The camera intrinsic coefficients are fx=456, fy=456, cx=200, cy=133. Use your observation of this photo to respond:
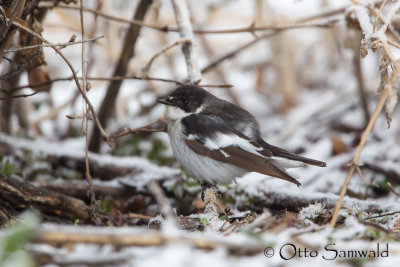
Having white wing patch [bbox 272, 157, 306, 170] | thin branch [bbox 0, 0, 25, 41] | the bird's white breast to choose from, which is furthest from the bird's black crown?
thin branch [bbox 0, 0, 25, 41]

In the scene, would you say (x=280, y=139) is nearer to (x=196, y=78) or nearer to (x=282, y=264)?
(x=196, y=78)

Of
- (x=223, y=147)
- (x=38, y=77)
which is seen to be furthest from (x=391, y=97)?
(x=38, y=77)

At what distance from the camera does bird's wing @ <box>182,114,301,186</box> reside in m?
3.04

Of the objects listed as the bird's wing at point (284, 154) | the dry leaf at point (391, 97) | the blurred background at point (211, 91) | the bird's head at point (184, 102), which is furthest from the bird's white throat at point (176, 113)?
the dry leaf at point (391, 97)

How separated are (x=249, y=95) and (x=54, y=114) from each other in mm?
3536

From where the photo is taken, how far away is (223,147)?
3150mm

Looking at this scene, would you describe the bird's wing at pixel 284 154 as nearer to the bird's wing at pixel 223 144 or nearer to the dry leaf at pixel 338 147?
the bird's wing at pixel 223 144

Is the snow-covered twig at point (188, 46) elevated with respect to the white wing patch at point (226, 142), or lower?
elevated

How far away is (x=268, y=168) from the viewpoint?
2924 mm

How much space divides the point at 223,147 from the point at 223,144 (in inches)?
0.9

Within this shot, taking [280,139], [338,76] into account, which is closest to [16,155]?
[280,139]

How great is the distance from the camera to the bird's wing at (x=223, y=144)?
3.04 metres

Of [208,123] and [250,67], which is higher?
[250,67]

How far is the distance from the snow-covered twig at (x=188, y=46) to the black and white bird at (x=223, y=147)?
105mm
